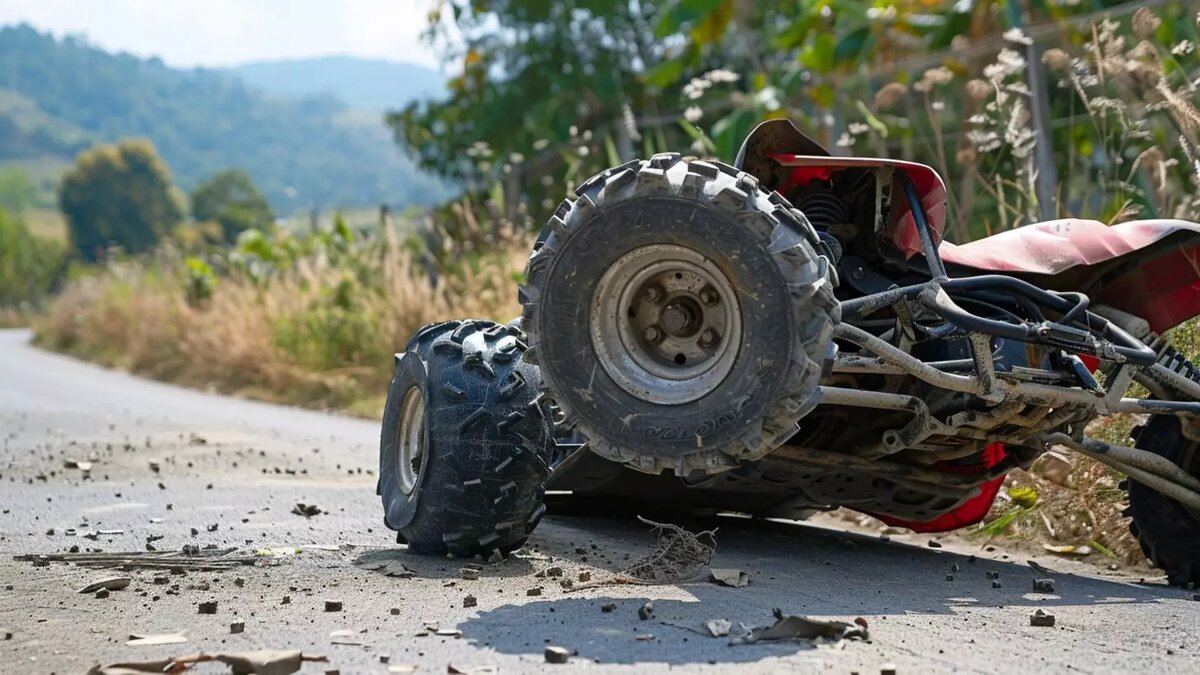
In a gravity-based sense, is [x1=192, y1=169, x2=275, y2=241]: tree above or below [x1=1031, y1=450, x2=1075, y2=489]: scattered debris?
above

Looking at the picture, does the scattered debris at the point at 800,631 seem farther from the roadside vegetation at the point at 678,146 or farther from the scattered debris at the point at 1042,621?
the roadside vegetation at the point at 678,146

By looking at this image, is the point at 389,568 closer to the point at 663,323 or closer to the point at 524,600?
the point at 524,600

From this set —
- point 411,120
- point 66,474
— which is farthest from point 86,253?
point 66,474

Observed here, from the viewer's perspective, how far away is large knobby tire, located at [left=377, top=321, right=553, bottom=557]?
540cm

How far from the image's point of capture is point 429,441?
5516mm

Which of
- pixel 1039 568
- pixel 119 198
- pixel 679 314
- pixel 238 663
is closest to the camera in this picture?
pixel 238 663

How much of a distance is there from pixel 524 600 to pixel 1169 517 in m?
2.67

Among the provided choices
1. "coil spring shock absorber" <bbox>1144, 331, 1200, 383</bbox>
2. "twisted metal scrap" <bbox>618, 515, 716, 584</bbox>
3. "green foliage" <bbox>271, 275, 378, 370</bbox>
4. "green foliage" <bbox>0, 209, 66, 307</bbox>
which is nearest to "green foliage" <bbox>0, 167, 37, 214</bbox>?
"green foliage" <bbox>0, 209, 66, 307</bbox>

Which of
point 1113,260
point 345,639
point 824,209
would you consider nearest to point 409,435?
point 824,209

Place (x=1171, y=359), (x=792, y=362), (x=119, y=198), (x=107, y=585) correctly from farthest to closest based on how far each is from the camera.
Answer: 1. (x=119, y=198)
2. (x=1171, y=359)
3. (x=107, y=585)
4. (x=792, y=362)

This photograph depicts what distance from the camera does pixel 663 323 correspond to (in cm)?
480

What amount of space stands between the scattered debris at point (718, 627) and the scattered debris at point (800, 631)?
0.07m

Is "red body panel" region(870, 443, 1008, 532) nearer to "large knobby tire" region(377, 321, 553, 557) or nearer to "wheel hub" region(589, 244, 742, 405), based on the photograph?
"large knobby tire" region(377, 321, 553, 557)

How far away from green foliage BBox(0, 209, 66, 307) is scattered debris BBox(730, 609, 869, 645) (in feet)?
250
